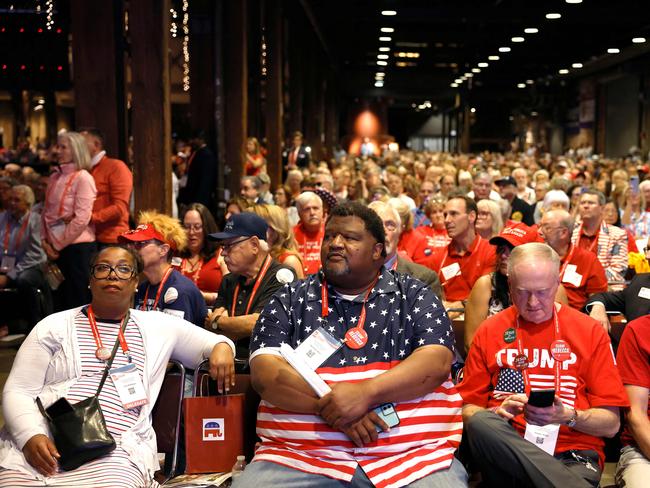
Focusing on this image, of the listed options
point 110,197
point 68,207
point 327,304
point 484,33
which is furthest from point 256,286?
point 484,33

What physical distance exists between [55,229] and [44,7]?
10.8ft

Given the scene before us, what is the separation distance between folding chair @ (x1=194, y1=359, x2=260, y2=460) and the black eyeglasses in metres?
0.52

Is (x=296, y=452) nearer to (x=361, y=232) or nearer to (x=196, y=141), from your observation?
(x=361, y=232)

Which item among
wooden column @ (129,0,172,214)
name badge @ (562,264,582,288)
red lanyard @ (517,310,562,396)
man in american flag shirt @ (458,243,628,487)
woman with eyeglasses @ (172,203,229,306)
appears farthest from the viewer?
wooden column @ (129,0,172,214)

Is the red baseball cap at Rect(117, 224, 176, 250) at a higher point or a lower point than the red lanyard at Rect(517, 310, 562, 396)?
higher

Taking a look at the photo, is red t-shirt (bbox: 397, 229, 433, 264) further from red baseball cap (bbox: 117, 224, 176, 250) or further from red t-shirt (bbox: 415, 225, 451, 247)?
red baseball cap (bbox: 117, 224, 176, 250)

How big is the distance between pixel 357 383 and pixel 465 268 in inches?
151

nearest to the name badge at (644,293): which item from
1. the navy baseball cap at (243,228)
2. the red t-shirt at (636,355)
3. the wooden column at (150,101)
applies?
the red t-shirt at (636,355)

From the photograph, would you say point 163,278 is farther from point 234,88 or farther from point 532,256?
point 234,88

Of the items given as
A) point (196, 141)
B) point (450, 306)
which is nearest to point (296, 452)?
point (450, 306)

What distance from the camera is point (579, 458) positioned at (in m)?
3.70

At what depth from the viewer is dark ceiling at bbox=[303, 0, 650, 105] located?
23156mm

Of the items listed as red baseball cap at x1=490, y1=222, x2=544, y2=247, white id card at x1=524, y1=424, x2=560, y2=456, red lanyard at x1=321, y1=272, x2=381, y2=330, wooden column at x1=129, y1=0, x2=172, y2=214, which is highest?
wooden column at x1=129, y1=0, x2=172, y2=214

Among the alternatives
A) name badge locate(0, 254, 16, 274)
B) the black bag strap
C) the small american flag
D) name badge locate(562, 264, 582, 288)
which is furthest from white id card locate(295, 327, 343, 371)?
name badge locate(0, 254, 16, 274)
